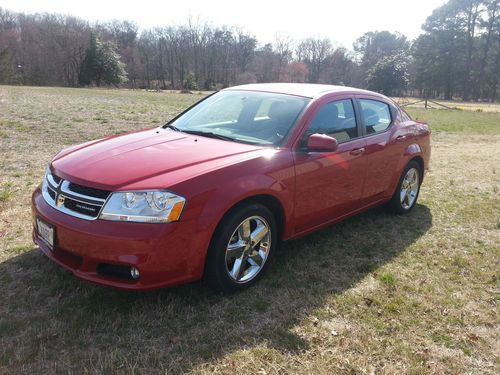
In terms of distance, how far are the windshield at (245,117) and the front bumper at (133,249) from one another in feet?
3.97

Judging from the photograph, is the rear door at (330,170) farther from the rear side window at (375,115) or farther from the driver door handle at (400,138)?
the driver door handle at (400,138)

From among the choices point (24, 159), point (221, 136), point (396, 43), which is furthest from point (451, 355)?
point (396, 43)

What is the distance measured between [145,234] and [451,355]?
7.06ft

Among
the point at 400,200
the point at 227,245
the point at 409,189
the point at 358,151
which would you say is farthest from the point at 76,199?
the point at 409,189

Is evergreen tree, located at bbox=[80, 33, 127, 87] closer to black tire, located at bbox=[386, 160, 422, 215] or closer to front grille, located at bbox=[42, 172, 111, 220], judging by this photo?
black tire, located at bbox=[386, 160, 422, 215]

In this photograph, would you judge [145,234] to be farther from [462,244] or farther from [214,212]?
[462,244]

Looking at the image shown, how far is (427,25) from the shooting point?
6291cm

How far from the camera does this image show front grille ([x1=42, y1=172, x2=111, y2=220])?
9.62ft

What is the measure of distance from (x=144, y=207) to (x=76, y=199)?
21.3 inches

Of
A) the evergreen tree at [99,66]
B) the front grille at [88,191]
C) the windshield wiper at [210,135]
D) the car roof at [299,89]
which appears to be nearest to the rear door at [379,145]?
the car roof at [299,89]

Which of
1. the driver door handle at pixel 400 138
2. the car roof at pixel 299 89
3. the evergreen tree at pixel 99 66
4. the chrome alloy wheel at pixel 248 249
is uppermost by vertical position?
the evergreen tree at pixel 99 66

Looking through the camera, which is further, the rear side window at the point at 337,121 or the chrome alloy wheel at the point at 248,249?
the rear side window at the point at 337,121

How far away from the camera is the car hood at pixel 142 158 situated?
3.04m

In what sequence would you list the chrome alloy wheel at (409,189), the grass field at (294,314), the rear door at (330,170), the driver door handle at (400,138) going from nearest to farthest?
the grass field at (294,314), the rear door at (330,170), the driver door handle at (400,138), the chrome alloy wheel at (409,189)
